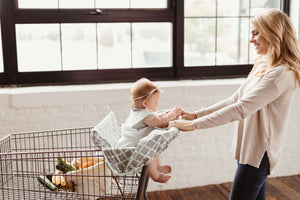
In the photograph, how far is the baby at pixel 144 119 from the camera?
215cm

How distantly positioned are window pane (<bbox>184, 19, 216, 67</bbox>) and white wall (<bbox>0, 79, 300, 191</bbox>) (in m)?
0.27

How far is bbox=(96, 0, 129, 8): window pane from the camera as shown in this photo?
3359 millimetres

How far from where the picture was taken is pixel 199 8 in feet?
11.8

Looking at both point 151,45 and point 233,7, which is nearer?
point 151,45

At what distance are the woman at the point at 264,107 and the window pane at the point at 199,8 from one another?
1535mm

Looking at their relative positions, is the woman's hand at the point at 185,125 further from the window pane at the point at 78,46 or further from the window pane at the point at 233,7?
the window pane at the point at 233,7

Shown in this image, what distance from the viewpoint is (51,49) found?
3340mm

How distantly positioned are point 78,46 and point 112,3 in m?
0.49

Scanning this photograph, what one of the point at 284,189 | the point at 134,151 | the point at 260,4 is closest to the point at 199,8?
the point at 260,4

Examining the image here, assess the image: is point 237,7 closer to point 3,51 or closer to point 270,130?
point 270,130

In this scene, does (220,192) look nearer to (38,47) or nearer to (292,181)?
(292,181)

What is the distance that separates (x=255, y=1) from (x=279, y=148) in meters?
2.07

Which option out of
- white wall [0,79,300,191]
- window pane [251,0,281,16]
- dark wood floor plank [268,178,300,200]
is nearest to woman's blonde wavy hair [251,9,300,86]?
white wall [0,79,300,191]

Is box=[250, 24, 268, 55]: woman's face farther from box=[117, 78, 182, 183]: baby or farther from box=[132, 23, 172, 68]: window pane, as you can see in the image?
box=[132, 23, 172, 68]: window pane
